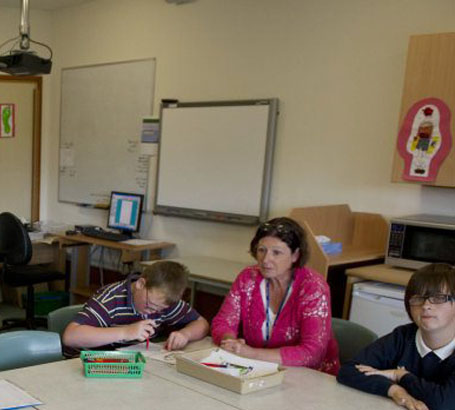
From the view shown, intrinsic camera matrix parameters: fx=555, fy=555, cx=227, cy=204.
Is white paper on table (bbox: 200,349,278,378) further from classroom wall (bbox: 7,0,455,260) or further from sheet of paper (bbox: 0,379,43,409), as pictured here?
classroom wall (bbox: 7,0,455,260)

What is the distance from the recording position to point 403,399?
1.51 metres

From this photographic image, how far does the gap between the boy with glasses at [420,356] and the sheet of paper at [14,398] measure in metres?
0.88

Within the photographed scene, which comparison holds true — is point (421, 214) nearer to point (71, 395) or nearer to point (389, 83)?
point (389, 83)

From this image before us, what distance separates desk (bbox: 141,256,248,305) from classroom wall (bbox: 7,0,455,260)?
0.20 m

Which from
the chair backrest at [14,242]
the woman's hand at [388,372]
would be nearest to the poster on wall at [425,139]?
the woman's hand at [388,372]

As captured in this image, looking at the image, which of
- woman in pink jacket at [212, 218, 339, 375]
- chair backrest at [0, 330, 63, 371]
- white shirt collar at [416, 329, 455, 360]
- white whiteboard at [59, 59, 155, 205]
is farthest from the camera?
white whiteboard at [59, 59, 155, 205]

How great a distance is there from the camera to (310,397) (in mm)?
1558

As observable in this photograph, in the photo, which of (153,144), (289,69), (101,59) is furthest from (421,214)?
(101,59)

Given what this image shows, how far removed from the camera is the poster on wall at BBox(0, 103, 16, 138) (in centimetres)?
538

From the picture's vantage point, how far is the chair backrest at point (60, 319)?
218 cm

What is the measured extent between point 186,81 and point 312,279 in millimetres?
2769

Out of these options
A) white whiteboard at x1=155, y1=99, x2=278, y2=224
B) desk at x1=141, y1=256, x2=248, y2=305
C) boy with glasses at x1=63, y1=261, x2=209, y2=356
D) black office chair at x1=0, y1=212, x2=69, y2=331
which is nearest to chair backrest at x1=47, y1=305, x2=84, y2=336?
boy with glasses at x1=63, y1=261, x2=209, y2=356

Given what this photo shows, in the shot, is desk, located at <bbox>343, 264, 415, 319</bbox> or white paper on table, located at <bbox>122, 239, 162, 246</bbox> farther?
white paper on table, located at <bbox>122, 239, 162, 246</bbox>

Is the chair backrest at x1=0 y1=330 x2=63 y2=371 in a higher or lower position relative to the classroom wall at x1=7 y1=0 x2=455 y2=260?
lower
